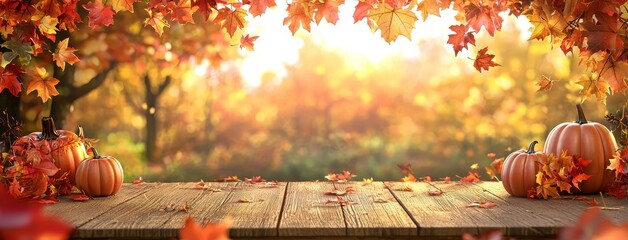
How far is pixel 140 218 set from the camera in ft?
6.79

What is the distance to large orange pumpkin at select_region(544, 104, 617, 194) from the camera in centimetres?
263

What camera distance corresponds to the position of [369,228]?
185cm

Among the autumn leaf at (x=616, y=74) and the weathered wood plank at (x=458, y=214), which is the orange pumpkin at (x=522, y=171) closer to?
the weathered wood plank at (x=458, y=214)

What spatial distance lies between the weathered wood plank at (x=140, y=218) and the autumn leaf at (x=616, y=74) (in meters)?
1.53

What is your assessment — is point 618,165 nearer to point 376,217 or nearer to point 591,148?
point 591,148

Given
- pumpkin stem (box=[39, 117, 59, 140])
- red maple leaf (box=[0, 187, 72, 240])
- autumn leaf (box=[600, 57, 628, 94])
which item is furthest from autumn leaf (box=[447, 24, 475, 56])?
red maple leaf (box=[0, 187, 72, 240])

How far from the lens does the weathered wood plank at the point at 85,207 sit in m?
Answer: 2.10

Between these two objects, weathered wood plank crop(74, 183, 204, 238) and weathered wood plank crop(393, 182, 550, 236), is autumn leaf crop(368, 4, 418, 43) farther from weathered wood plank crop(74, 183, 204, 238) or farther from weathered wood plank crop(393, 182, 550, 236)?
weathered wood plank crop(74, 183, 204, 238)

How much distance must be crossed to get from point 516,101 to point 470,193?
526 centimetres

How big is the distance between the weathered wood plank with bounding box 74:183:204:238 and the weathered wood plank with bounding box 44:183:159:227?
34mm

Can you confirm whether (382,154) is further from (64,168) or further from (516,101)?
(64,168)

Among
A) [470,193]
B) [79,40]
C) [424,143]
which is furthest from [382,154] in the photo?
[470,193]

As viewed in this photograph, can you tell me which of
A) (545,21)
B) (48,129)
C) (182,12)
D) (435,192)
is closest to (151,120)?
(48,129)

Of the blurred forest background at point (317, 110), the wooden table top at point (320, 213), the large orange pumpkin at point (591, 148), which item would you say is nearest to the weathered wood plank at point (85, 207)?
the wooden table top at point (320, 213)
